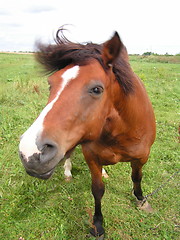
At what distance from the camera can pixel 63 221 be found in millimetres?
2986

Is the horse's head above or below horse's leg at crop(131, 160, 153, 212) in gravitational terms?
above

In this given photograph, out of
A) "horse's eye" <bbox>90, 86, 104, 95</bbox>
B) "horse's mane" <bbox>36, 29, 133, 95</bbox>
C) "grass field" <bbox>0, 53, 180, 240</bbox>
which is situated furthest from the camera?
"grass field" <bbox>0, 53, 180, 240</bbox>

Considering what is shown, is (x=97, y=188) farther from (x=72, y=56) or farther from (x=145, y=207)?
(x=72, y=56)

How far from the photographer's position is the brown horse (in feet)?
4.84

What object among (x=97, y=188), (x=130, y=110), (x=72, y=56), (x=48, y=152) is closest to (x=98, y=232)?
(x=97, y=188)

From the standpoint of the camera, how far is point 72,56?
181 centimetres

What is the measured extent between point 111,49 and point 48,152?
1035mm

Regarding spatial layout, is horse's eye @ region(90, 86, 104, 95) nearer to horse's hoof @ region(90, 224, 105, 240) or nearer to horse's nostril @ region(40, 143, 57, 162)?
horse's nostril @ region(40, 143, 57, 162)

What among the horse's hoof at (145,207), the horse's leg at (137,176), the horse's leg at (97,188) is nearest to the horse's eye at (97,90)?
the horse's leg at (97,188)

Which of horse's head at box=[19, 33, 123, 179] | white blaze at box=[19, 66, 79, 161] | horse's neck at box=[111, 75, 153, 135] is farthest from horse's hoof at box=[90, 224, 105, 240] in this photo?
white blaze at box=[19, 66, 79, 161]

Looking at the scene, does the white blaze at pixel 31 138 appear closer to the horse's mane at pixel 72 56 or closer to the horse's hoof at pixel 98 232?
the horse's mane at pixel 72 56

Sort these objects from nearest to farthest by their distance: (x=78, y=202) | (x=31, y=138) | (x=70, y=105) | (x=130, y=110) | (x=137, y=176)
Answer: (x=31, y=138)
(x=70, y=105)
(x=130, y=110)
(x=137, y=176)
(x=78, y=202)

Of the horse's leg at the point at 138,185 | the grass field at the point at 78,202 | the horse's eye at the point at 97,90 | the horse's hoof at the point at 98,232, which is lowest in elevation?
the grass field at the point at 78,202

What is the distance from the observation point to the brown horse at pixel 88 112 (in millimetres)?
1475
